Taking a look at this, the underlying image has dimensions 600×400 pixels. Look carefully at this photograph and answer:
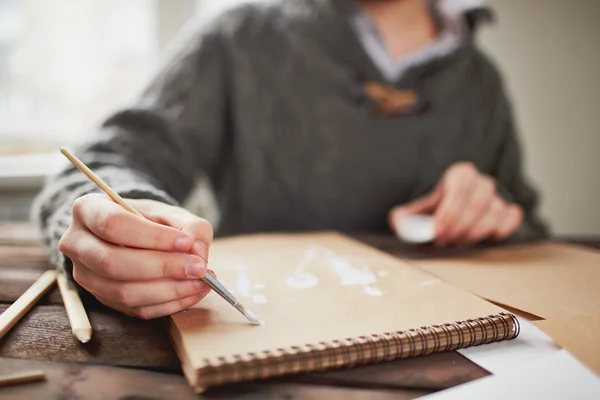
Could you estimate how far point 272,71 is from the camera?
81cm

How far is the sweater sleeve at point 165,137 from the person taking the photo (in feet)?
1.57

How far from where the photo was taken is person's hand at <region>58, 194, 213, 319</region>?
31 centimetres

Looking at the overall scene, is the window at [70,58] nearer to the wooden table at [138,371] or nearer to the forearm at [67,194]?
the forearm at [67,194]

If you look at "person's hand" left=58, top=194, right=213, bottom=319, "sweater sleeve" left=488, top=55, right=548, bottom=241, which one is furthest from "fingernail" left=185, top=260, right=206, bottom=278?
"sweater sleeve" left=488, top=55, right=548, bottom=241

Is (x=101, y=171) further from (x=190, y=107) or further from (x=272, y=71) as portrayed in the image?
(x=272, y=71)

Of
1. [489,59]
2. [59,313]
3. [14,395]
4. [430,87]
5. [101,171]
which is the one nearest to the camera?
[14,395]

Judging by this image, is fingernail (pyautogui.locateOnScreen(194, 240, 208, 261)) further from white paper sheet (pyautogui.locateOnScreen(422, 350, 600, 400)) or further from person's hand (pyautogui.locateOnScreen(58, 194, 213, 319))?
white paper sheet (pyautogui.locateOnScreen(422, 350, 600, 400))

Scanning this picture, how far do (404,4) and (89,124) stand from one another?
3.21 ft

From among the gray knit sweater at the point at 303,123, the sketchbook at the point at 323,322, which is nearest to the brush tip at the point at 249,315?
the sketchbook at the point at 323,322

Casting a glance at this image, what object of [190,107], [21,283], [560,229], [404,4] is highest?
[404,4]

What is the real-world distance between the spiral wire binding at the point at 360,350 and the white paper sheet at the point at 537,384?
32 mm

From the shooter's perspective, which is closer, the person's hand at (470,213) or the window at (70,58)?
the person's hand at (470,213)

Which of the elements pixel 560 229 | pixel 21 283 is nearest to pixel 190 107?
pixel 21 283

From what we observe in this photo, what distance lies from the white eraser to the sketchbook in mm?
167
